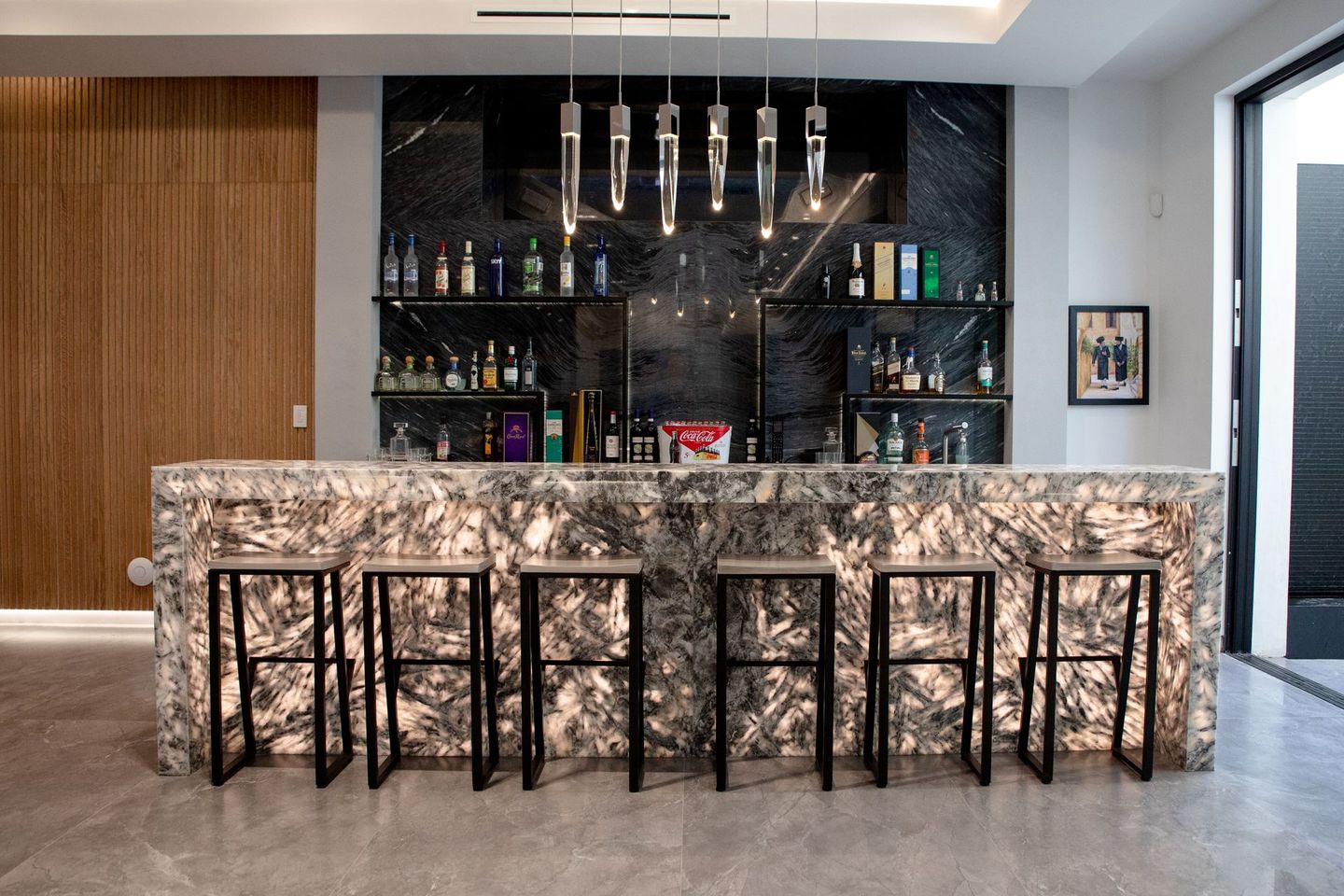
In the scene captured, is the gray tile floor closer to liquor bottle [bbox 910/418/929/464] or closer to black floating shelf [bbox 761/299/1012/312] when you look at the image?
liquor bottle [bbox 910/418/929/464]

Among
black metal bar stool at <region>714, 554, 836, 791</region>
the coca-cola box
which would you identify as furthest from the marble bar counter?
the coca-cola box

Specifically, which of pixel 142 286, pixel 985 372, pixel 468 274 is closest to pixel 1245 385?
pixel 985 372

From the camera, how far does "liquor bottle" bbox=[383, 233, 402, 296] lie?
4605mm

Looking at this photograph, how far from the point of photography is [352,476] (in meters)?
2.74

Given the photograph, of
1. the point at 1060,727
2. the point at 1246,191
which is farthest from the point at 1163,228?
the point at 1060,727

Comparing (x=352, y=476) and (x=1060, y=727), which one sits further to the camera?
(x=1060, y=727)

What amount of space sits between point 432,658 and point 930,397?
2.97m

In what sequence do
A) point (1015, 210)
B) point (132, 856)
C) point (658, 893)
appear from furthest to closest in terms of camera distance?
point (1015, 210)
point (132, 856)
point (658, 893)

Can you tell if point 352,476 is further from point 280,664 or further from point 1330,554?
point 1330,554

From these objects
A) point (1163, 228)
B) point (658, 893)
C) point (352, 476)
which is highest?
point (1163, 228)

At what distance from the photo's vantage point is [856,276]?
4645 mm

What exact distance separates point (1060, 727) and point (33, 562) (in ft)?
17.3

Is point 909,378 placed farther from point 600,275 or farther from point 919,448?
point 600,275

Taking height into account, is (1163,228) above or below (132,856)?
above
